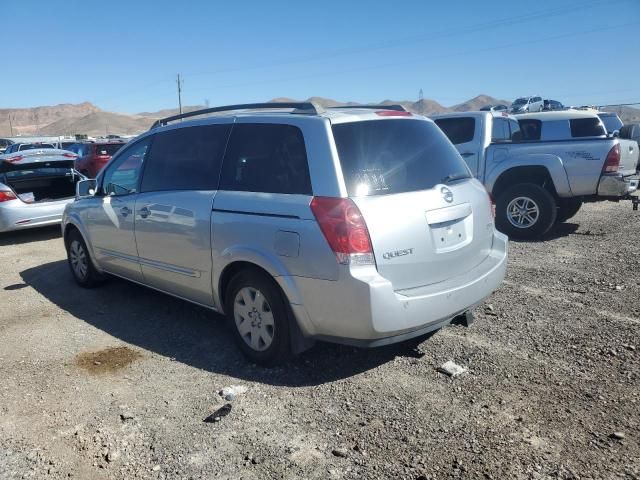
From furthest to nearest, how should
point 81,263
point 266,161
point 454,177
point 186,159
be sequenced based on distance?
point 81,263 → point 186,159 → point 454,177 → point 266,161

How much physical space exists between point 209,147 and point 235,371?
1.80 meters

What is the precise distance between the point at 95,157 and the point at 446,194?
49.0ft

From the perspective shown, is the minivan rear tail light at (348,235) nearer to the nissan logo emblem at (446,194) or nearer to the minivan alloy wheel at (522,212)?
the nissan logo emblem at (446,194)

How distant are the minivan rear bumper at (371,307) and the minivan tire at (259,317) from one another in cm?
19

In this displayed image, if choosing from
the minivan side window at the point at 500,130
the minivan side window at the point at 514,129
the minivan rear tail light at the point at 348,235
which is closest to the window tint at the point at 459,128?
the minivan side window at the point at 500,130

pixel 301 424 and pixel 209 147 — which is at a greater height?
pixel 209 147

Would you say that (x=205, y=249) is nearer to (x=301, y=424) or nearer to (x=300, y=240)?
(x=300, y=240)

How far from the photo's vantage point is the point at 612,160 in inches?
293

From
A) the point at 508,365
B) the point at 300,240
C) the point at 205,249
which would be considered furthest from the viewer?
the point at 205,249

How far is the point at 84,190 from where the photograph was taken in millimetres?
5828

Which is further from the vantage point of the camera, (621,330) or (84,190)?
(84,190)

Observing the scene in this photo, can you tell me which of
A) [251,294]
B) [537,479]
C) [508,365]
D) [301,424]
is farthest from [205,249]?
[537,479]

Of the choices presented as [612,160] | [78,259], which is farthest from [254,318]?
[612,160]

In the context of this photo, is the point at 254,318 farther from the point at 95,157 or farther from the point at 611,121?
the point at 611,121
